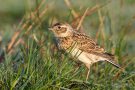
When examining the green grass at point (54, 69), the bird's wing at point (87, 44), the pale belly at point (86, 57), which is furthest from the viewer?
the bird's wing at point (87, 44)

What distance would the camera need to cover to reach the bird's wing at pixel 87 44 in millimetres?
8342

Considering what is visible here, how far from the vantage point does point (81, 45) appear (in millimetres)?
8297

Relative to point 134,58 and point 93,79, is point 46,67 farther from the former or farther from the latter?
point 134,58

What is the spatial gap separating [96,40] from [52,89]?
2.38 m

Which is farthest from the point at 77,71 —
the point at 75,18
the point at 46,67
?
the point at 75,18

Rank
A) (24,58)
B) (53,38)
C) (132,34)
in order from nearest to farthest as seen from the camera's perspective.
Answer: (24,58), (53,38), (132,34)

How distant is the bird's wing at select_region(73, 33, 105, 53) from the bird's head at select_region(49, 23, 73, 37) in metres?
0.11

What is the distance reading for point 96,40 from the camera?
9211 mm

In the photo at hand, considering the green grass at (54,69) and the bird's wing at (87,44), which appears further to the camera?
the bird's wing at (87,44)

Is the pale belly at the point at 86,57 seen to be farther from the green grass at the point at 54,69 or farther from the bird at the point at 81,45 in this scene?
the green grass at the point at 54,69

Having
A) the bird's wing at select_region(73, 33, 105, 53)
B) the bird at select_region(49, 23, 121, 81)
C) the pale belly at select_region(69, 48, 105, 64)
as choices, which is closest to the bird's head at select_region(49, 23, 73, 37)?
the bird at select_region(49, 23, 121, 81)

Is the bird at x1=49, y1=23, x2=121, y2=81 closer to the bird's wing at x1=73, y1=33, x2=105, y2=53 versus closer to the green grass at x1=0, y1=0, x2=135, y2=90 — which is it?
the bird's wing at x1=73, y1=33, x2=105, y2=53

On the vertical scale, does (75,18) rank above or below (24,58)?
above

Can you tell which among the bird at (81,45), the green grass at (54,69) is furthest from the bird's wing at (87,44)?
the green grass at (54,69)
